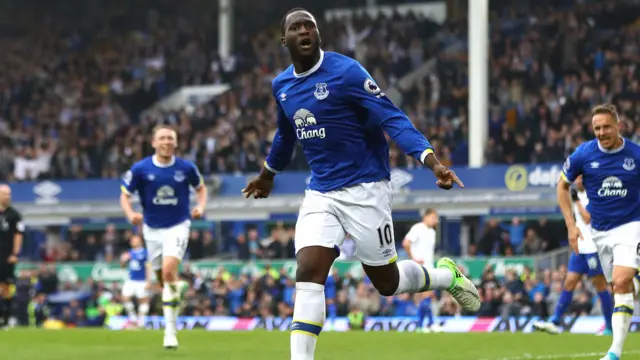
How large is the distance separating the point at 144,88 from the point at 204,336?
852 inches

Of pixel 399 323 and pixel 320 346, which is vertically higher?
pixel 320 346

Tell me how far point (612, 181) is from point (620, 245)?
0.61 meters

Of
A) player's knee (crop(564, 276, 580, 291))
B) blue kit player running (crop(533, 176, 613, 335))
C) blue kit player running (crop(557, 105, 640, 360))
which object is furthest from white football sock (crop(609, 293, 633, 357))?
player's knee (crop(564, 276, 580, 291))

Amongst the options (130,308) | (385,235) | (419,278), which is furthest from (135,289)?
(385,235)

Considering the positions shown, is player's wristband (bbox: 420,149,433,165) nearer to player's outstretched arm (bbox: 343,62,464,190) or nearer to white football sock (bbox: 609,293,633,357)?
player's outstretched arm (bbox: 343,62,464,190)

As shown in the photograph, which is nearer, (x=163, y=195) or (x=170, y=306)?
(x=170, y=306)

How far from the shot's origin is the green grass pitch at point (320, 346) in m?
13.3

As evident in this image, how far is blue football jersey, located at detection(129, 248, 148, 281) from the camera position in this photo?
83.1ft

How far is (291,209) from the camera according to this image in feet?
95.4

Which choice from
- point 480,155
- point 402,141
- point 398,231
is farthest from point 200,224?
point 402,141

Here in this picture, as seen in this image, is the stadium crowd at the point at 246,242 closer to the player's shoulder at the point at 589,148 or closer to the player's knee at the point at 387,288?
the player's shoulder at the point at 589,148

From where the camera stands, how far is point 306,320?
8234mm

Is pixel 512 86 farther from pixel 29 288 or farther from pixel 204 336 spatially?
Answer: pixel 204 336

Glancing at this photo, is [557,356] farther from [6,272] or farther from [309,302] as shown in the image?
[6,272]
